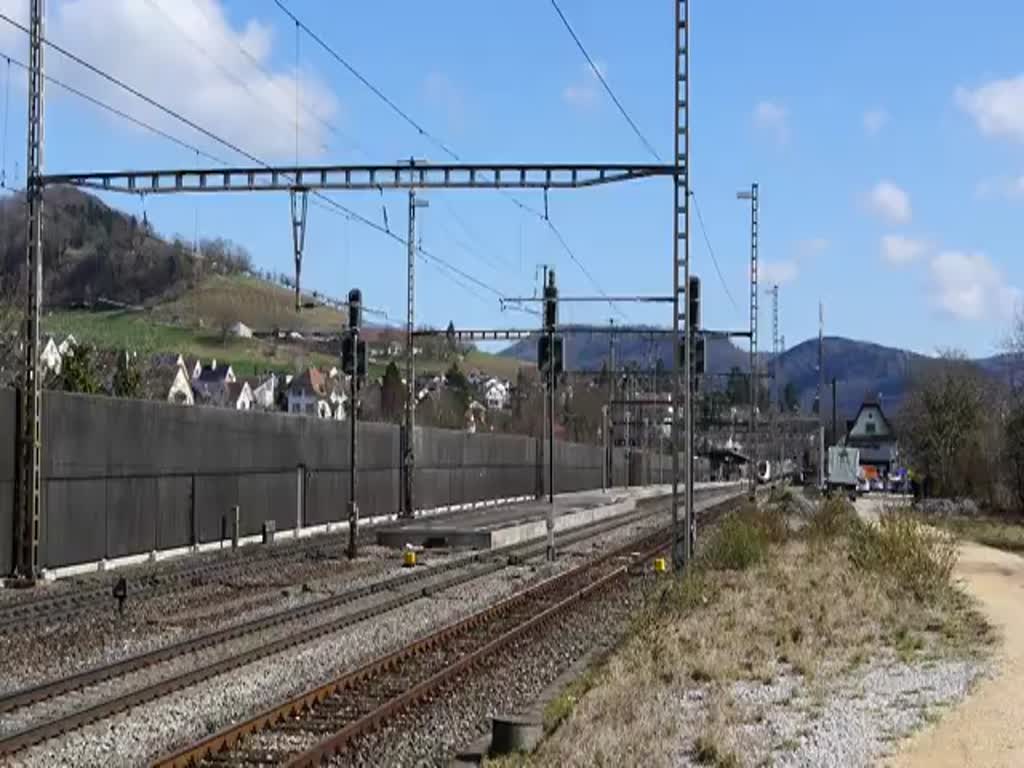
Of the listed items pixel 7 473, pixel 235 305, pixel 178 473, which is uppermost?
pixel 235 305

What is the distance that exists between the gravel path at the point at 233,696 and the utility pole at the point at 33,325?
7.92 m

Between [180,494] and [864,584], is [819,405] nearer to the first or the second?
[180,494]

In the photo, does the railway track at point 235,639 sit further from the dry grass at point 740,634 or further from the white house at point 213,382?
the white house at point 213,382

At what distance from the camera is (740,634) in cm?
1969

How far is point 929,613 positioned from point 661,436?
5489 inches

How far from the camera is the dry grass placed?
12.2m

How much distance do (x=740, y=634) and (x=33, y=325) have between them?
16.4 m

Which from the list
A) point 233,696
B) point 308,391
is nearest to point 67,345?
point 233,696

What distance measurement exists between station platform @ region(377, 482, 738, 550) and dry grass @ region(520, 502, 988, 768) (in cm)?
1181

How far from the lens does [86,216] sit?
47.2m

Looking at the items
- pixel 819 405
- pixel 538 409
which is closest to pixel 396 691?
pixel 819 405

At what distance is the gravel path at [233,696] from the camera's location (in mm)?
13016

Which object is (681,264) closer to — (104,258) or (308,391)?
(104,258)

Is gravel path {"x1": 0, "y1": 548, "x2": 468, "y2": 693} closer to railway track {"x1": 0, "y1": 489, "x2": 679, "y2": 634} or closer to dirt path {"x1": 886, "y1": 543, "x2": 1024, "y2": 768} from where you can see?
railway track {"x1": 0, "y1": 489, "x2": 679, "y2": 634}
